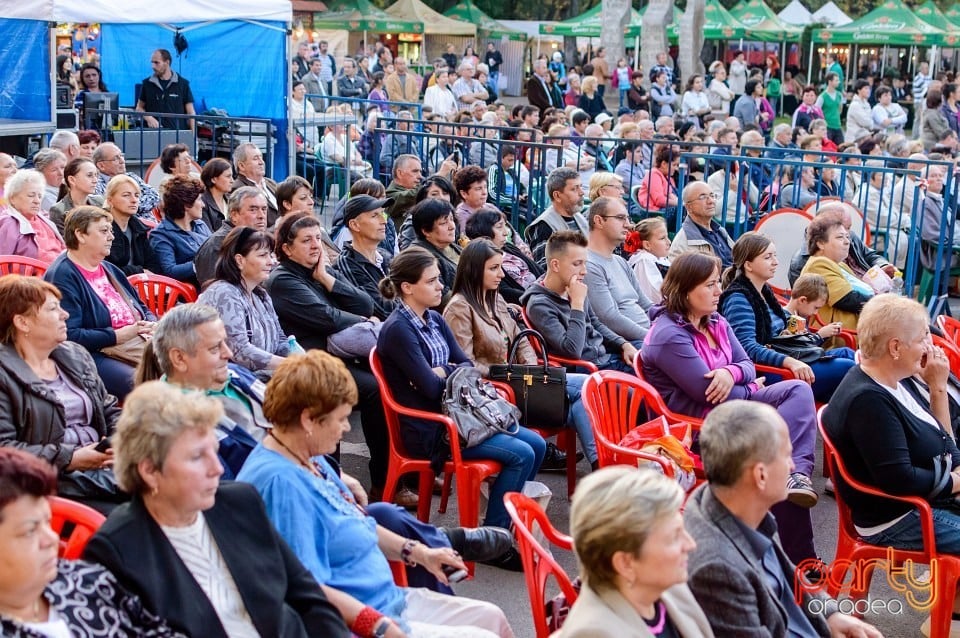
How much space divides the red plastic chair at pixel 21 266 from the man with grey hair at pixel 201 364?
2064 millimetres

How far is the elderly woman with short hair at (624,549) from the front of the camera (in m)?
2.64

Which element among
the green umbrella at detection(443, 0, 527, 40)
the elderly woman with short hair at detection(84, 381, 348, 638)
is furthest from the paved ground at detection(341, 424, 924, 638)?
the green umbrella at detection(443, 0, 527, 40)

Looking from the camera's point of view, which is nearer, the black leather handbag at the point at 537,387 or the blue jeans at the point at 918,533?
the blue jeans at the point at 918,533

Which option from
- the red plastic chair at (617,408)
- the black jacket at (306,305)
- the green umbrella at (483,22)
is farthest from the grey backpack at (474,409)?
the green umbrella at (483,22)

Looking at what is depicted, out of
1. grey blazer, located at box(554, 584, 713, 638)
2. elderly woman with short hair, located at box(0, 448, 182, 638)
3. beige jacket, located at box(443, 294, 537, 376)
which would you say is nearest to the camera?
elderly woman with short hair, located at box(0, 448, 182, 638)

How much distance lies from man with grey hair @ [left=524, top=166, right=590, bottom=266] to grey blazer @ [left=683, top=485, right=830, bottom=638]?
180 inches

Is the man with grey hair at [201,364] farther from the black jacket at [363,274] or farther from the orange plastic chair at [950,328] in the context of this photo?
the orange plastic chair at [950,328]

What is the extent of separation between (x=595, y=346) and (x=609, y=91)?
21.0m

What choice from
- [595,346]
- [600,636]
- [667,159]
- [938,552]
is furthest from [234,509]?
[667,159]

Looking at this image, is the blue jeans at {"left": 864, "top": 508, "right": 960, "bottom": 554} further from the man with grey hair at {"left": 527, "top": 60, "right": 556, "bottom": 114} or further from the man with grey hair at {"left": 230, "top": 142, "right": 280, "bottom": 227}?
the man with grey hair at {"left": 527, "top": 60, "right": 556, "bottom": 114}

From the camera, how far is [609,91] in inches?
1038

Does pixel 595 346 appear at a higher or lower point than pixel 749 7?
lower

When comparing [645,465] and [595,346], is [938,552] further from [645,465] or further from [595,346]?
[595,346]

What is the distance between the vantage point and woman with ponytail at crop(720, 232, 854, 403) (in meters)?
5.93
